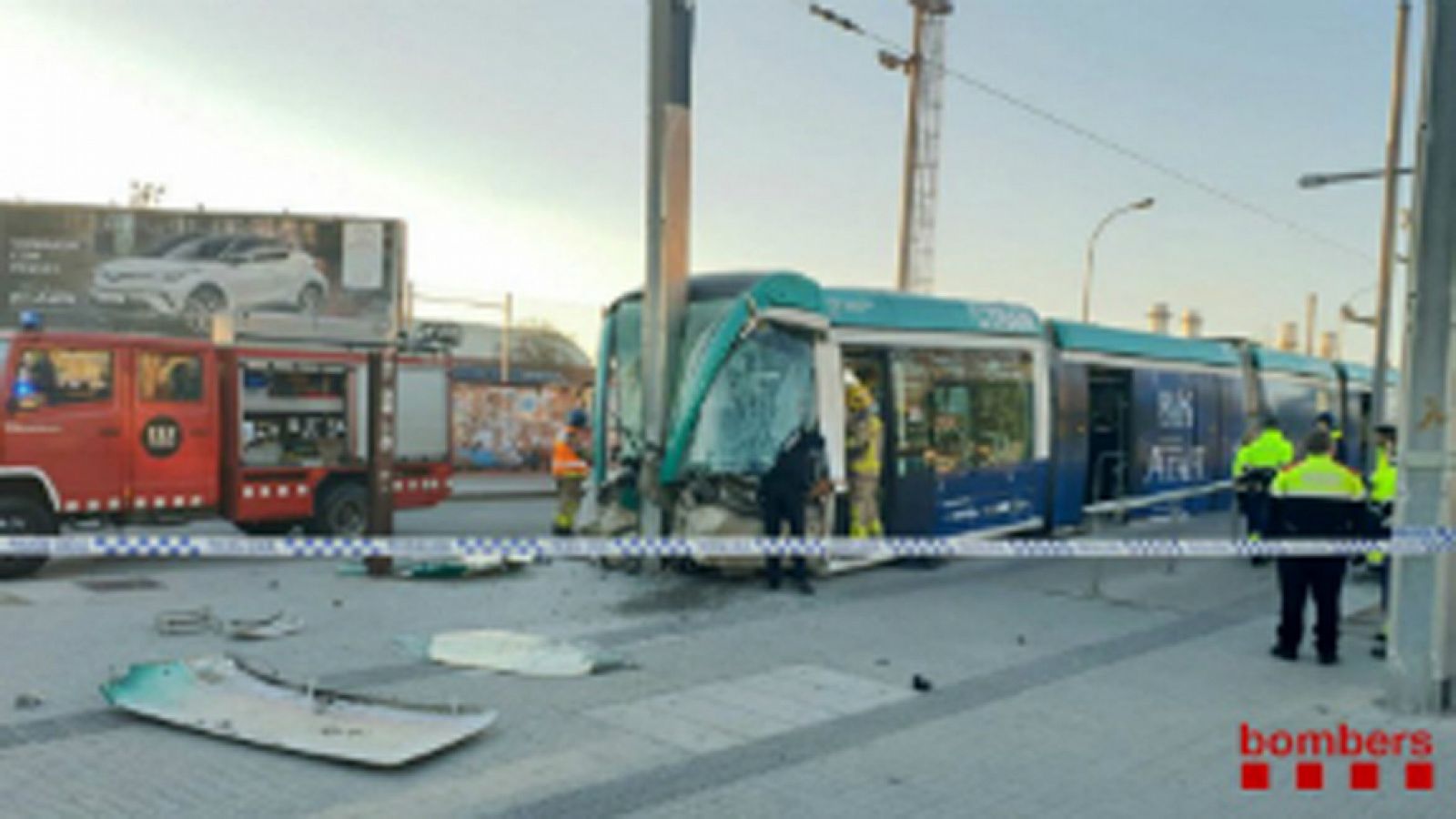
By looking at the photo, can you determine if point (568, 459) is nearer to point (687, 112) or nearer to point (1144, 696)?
point (687, 112)

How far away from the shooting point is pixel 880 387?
11.3 metres

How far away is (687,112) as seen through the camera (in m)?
11.1

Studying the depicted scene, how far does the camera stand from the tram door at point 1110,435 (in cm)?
1577

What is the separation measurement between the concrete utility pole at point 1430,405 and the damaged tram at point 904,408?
4.90 meters

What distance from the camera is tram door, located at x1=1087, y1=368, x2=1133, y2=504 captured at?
15773 millimetres

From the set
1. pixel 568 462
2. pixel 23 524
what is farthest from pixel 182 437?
pixel 568 462

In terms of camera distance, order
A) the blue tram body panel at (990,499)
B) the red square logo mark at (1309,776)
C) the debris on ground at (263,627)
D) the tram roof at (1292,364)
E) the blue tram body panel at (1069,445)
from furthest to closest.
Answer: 1. the tram roof at (1292,364)
2. the blue tram body panel at (1069,445)
3. the blue tram body panel at (990,499)
4. the debris on ground at (263,627)
5. the red square logo mark at (1309,776)

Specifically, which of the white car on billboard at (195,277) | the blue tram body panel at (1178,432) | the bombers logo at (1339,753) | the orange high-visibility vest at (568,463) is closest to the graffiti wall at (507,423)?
the white car on billboard at (195,277)

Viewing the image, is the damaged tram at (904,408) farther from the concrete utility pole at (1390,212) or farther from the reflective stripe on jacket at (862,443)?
the concrete utility pole at (1390,212)

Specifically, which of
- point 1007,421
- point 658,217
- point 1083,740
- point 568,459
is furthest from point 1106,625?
point 568,459

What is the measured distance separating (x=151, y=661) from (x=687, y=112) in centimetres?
684

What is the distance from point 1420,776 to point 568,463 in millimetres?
9693

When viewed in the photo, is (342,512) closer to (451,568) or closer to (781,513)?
(451,568)

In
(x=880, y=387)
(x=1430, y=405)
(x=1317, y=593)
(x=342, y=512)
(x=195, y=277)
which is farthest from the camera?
(x=195, y=277)
